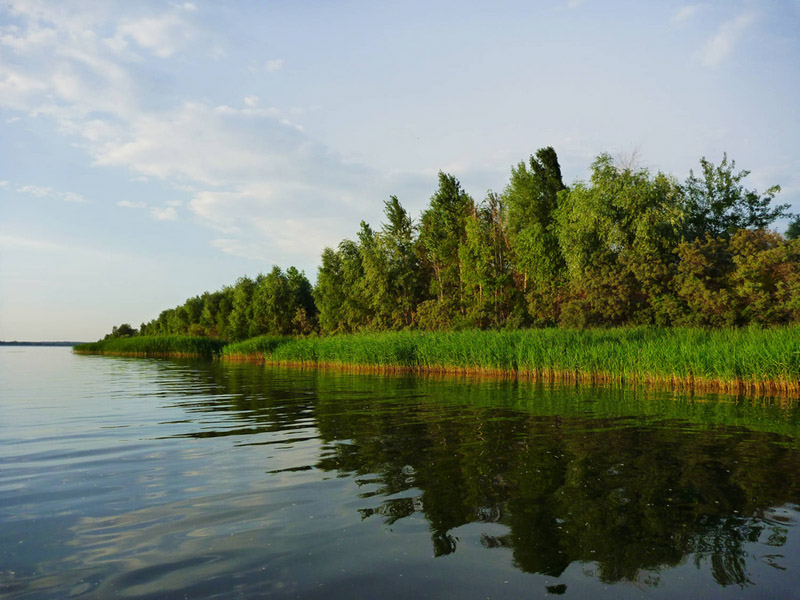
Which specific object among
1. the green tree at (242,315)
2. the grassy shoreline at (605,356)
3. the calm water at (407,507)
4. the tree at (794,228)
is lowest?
the calm water at (407,507)

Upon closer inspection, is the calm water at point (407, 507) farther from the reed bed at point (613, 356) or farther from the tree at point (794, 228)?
the tree at point (794, 228)

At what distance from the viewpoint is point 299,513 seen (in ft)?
21.8

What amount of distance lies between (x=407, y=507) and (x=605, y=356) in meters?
18.9

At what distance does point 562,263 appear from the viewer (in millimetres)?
44656

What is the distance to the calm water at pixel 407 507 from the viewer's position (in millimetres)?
4879

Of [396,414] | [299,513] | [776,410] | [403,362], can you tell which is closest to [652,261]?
[403,362]

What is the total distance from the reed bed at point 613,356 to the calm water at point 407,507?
6273 millimetres

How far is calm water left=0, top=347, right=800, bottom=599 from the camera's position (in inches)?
192

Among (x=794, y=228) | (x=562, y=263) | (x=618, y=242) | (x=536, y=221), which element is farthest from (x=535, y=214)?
(x=794, y=228)

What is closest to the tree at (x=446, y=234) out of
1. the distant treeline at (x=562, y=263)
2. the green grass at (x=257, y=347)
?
the distant treeline at (x=562, y=263)

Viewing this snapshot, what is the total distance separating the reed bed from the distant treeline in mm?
7458

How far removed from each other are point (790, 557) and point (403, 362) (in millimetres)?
27503

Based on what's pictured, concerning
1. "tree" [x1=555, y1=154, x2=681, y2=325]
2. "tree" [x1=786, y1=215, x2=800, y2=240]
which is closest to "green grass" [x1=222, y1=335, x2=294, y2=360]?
"tree" [x1=555, y1=154, x2=681, y2=325]

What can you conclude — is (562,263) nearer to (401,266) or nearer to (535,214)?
(535,214)
